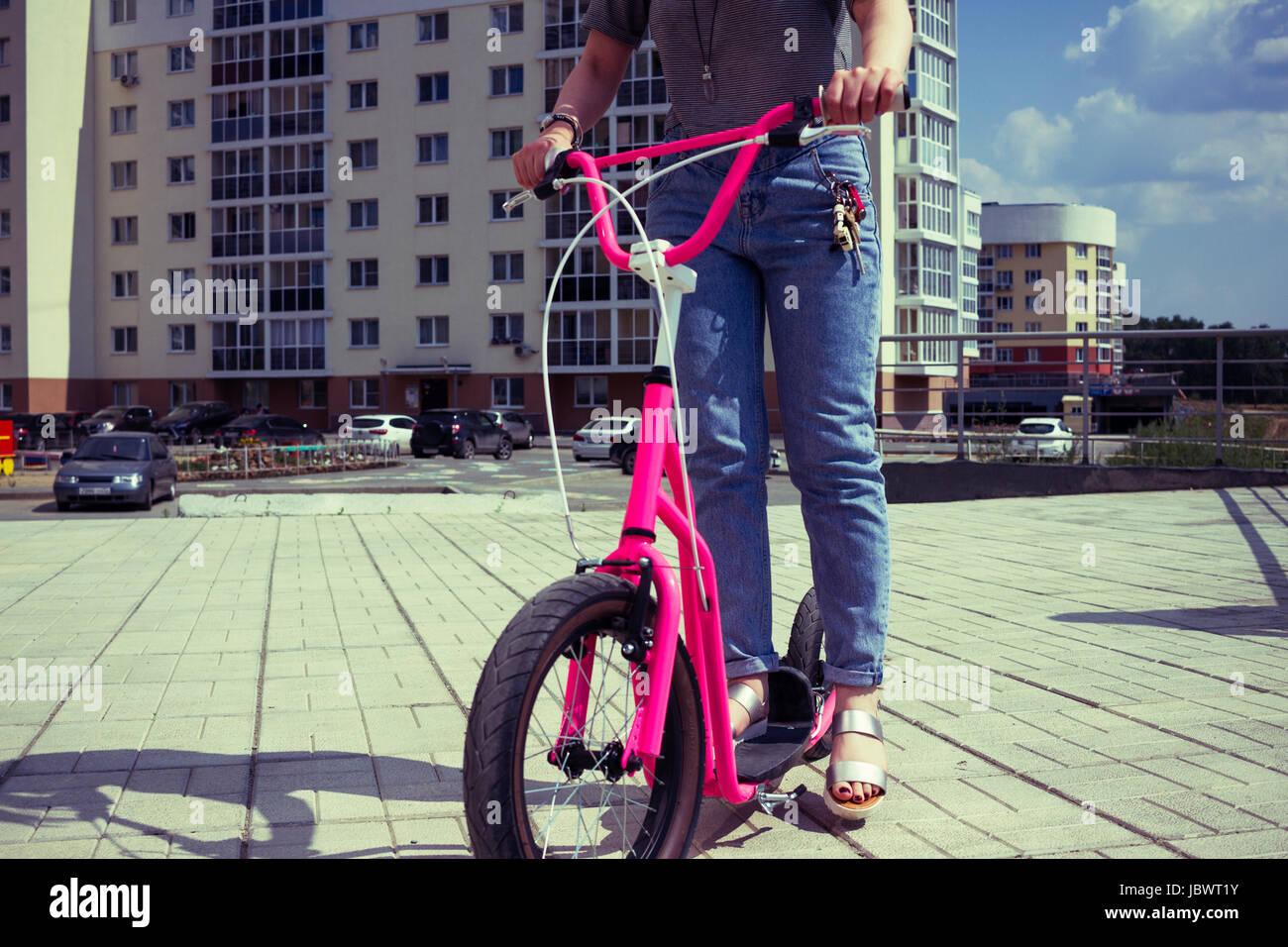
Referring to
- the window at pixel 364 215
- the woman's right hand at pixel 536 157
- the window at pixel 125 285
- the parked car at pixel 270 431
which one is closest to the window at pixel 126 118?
the window at pixel 125 285

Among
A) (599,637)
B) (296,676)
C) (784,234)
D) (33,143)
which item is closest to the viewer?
(599,637)

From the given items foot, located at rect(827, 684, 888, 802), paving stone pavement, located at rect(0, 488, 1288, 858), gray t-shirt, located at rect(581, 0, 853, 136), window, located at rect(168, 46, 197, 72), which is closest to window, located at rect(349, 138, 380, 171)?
window, located at rect(168, 46, 197, 72)

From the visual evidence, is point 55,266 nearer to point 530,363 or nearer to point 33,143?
point 33,143

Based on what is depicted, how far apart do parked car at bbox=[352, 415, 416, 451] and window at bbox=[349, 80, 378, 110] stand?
1961cm

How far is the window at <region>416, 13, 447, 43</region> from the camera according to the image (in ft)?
177

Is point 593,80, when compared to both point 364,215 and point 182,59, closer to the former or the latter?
point 364,215

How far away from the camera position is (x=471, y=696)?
12.6 ft

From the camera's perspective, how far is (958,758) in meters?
3.02

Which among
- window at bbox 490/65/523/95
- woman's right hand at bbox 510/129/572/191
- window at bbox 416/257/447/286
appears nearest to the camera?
woman's right hand at bbox 510/129/572/191

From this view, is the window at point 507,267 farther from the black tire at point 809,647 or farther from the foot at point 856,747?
the foot at point 856,747

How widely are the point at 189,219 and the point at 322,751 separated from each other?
2383 inches

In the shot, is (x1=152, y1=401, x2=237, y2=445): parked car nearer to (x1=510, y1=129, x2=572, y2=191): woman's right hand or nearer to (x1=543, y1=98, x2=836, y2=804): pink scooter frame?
(x1=510, y1=129, x2=572, y2=191): woman's right hand

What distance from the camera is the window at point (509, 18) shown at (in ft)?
175

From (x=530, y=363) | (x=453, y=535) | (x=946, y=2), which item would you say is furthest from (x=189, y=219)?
(x=453, y=535)
